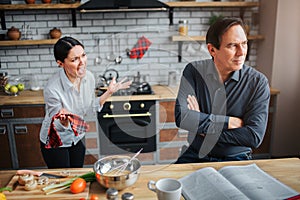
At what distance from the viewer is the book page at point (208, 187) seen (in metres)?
1.12

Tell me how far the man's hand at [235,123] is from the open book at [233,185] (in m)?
0.29

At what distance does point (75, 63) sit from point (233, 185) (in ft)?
3.17

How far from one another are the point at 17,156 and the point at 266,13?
3063 mm

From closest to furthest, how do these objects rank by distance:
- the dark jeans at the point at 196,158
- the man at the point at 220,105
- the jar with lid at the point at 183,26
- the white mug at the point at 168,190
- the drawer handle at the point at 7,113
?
the white mug at the point at 168,190, the man at the point at 220,105, the dark jeans at the point at 196,158, the drawer handle at the point at 7,113, the jar with lid at the point at 183,26

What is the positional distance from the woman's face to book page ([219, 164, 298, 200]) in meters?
0.88

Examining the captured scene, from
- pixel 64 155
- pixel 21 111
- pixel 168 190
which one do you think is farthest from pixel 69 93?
pixel 21 111

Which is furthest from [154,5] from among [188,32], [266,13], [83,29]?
[266,13]

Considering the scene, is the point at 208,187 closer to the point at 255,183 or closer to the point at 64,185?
the point at 255,183

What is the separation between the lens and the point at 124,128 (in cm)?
204

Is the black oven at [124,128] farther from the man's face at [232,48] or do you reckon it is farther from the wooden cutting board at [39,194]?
the man's face at [232,48]

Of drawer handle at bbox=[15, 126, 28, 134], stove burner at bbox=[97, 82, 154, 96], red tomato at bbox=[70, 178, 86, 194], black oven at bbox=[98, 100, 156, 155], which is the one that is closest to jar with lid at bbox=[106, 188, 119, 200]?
red tomato at bbox=[70, 178, 86, 194]

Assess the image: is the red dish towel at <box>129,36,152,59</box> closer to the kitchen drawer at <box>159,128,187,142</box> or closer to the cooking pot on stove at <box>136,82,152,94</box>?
the cooking pot on stove at <box>136,82,152,94</box>

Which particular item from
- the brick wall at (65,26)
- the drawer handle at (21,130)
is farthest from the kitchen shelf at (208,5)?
the drawer handle at (21,130)

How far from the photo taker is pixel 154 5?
9.31 ft
